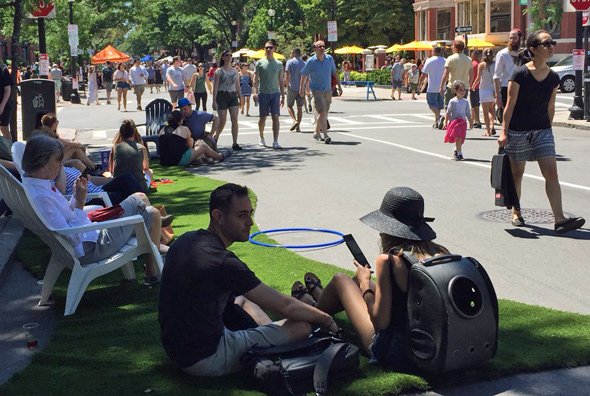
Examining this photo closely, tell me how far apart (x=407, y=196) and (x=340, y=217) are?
509 cm

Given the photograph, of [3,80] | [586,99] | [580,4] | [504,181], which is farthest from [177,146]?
[586,99]

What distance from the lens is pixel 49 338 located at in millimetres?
6109

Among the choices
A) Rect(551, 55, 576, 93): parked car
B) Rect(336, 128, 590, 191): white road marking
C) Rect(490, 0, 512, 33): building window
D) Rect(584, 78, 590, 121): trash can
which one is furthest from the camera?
Rect(490, 0, 512, 33): building window

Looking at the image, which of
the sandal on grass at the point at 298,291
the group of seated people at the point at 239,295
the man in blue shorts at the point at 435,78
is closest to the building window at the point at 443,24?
the man in blue shorts at the point at 435,78

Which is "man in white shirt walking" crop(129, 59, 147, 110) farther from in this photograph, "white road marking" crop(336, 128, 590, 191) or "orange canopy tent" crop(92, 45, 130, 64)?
"orange canopy tent" crop(92, 45, 130, 64)

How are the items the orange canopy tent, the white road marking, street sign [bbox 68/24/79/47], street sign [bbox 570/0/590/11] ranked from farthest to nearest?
the orange canopy tent → street sign [bbox 68/24/79/47] → street sign [bbox 570/0/590/11] → the white road marking

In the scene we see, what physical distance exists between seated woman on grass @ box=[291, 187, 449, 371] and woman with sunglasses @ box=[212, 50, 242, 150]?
12.1 m

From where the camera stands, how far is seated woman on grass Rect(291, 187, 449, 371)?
4902 mm

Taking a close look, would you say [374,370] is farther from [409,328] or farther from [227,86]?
[227,86]

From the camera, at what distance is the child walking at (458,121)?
15.1 metres

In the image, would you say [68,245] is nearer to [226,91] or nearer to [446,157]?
[446,157]

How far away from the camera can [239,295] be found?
491 cm

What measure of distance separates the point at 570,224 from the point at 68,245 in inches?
199

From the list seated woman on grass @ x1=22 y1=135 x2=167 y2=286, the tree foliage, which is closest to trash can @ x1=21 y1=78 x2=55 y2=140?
seated woman on grass @ x1=22 y1=135 x2=167 y2=286
